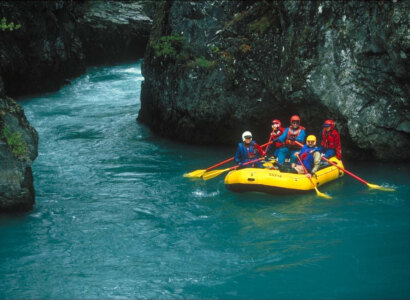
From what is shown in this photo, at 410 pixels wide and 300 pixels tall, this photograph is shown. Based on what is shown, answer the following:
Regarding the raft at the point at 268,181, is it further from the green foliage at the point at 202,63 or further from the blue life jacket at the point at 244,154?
the green foliage at the point at 202,63

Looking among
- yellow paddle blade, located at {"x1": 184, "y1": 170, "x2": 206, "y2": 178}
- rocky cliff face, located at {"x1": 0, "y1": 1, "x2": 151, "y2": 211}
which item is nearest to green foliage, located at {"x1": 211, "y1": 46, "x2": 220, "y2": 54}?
yellow paddle blade, located at {"x1": 184, "y1": 170, "x2": 206, "y2": 178}

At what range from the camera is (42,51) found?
20.4 meters

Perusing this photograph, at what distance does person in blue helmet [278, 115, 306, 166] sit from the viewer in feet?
36.3

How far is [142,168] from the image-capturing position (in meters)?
12.1

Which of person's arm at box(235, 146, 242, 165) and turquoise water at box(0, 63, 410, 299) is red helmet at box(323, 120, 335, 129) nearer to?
turquoise water at box(0, 63, 410, 299)

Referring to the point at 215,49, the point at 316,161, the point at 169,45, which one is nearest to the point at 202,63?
the point at 215,49

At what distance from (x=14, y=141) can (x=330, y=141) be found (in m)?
6.86

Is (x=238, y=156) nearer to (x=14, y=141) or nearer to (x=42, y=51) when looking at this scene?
(x=14, y=141)

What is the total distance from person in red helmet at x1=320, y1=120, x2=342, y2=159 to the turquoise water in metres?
0.81

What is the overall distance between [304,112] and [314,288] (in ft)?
20.3

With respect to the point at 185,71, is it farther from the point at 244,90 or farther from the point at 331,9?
the point at 331,9

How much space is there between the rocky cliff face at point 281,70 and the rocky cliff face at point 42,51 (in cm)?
538

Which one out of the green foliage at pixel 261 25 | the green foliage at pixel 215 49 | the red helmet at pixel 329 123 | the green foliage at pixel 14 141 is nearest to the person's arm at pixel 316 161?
the red helmet at pixel 329 123

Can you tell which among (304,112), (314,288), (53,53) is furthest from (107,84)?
(314,288)
